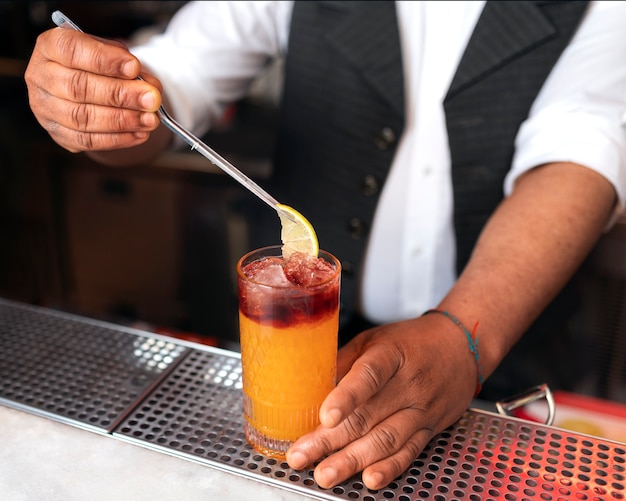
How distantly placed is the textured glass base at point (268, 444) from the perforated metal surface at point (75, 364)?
226 mm

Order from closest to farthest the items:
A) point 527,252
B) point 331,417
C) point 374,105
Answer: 1. point 331,417
2. point 527,252
3. point 374,105

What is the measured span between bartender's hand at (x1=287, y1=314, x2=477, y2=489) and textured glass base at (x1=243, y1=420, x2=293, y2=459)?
44 mm

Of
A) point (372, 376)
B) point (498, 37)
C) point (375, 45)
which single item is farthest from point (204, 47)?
point (372, 376)

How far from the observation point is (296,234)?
106cm

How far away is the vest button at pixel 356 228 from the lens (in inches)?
71.3

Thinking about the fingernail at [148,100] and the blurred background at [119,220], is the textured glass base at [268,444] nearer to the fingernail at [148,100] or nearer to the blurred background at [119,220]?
the fingernail at [148,100]

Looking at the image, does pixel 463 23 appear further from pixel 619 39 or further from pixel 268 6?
pixel 268 6

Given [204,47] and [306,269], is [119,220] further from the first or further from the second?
[306,269]

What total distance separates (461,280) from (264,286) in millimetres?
557

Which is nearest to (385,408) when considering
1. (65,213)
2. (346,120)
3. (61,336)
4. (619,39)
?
(61,336)

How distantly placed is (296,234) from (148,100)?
0.31 meters

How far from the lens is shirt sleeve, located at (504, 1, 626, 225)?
1.49m

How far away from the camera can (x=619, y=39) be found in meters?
1.56

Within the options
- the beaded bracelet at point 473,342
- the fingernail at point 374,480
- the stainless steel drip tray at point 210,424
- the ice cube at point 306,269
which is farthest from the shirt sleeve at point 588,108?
the fingernail at point 374,480
